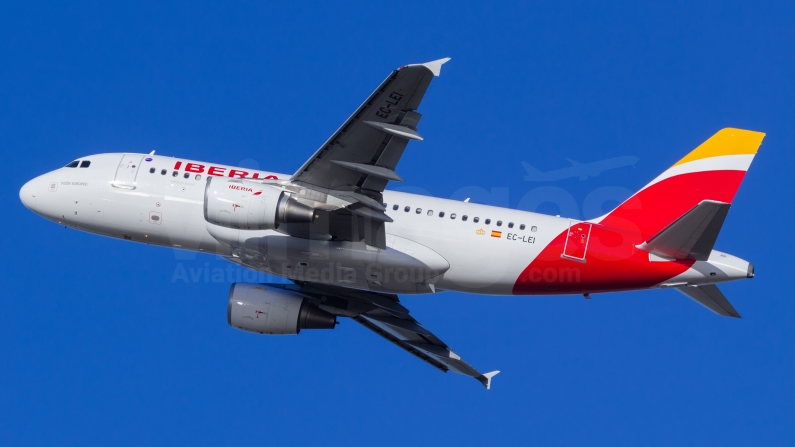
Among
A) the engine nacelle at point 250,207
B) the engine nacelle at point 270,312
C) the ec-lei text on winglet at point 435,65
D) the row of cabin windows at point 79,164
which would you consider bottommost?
the engine nacelle at point 270,312

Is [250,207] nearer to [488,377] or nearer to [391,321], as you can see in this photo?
[391,321]

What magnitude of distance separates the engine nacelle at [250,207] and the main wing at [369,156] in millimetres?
850

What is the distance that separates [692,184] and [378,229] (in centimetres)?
1190

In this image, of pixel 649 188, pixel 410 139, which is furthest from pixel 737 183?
pixel 410 139

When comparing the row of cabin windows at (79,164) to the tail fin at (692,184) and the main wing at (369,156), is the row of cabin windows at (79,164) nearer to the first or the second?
the main wing at (369,156)

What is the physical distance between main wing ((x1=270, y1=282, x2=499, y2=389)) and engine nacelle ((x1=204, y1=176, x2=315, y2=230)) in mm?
7329

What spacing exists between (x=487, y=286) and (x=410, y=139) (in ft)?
27.2

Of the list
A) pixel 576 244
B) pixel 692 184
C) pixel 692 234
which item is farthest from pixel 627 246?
pixel 692 184

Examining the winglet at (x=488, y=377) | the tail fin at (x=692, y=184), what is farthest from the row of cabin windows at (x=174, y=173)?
the tail fin at (x=692, y=184)

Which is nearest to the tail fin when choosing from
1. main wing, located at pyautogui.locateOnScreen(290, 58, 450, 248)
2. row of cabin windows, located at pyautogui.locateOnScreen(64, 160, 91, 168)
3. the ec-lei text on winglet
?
main wing, located at pyautogui.locateOnScreen(290, 58, 450, 248)

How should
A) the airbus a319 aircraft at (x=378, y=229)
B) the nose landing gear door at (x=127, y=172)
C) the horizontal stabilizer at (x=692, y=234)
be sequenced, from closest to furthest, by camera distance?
1. the horizontal stabilizer at (x=692, y=234)
2. the airbus a319 aircraft at (x=378, y=229)
3. the nose landing gear door at (x=127, y=172)

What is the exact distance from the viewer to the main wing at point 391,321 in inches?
1540

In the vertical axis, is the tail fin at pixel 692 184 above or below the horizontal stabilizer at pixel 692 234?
above

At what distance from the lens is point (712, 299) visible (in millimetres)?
34312
